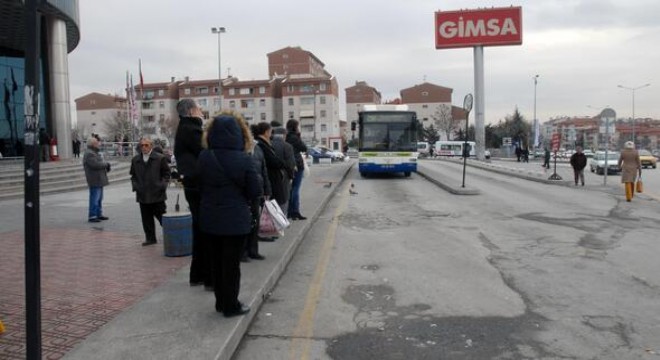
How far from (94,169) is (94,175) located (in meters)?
0.13

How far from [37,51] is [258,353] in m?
2.77

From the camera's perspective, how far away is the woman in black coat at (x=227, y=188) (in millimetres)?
4766

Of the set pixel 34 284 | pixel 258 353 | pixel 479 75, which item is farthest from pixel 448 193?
pixel 479 75

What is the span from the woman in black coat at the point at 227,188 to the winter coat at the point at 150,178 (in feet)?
13.2

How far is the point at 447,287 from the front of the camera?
6641 millimetres

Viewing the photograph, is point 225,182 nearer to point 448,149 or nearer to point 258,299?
point 258,299

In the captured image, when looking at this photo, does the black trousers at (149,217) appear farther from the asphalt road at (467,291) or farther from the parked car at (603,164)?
the parked car at (603,164)

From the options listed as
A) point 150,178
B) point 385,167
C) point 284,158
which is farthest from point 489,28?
point 150,178

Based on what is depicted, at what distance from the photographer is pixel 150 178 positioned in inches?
339

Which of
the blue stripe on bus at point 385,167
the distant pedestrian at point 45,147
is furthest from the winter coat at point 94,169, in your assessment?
the distant pedestrian at point 45,147

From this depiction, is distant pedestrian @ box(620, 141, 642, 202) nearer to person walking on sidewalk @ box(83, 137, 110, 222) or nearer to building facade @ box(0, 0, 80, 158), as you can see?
person walking on sidewalk @ box(83, 137, 110, 222)

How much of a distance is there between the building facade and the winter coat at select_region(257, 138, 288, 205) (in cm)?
2040

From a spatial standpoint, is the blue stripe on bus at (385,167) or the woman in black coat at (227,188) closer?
the woman in black coat at (227,188)

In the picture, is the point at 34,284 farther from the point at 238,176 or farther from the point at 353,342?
the point at 353,342
